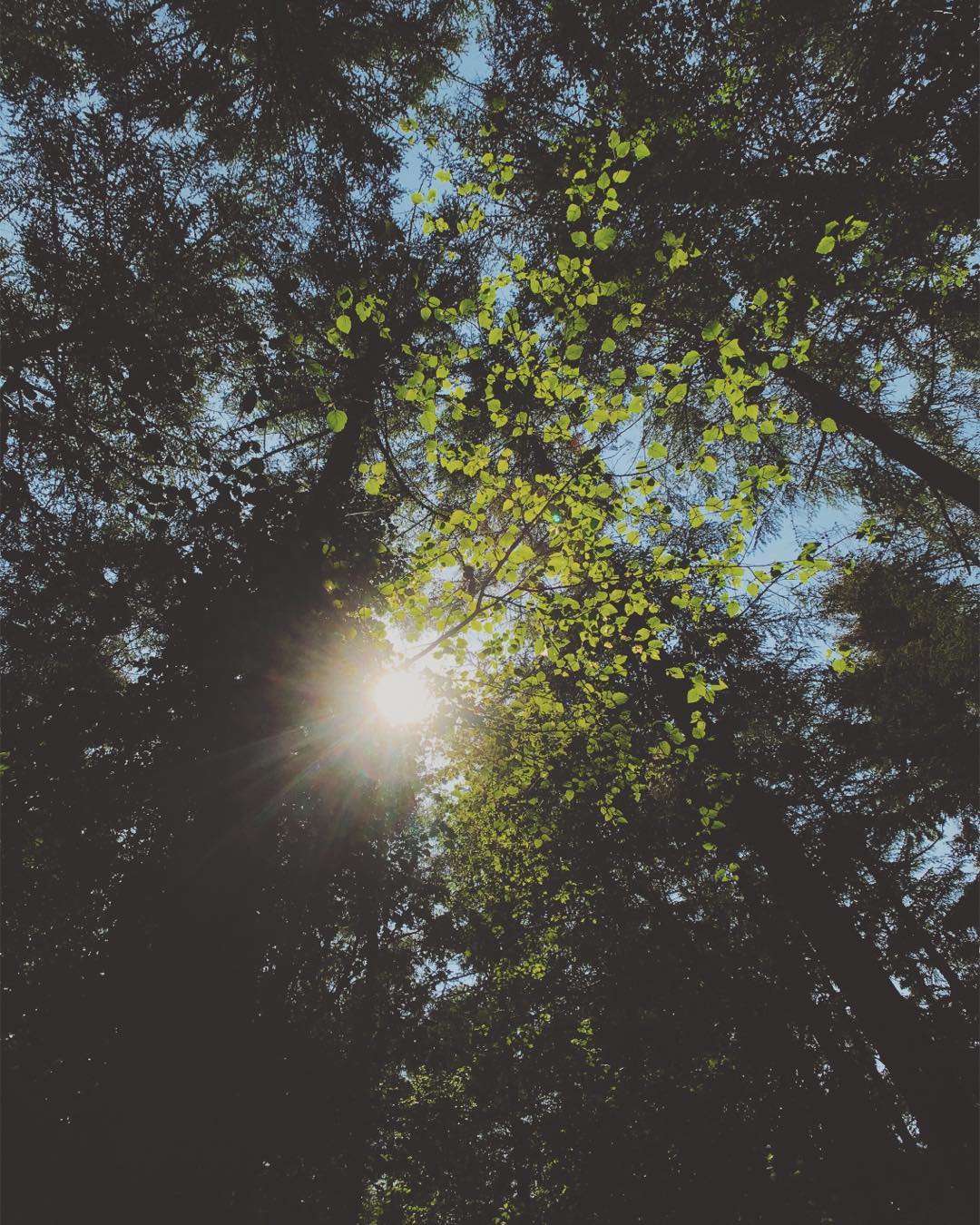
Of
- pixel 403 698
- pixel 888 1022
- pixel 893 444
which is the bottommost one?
pixel 888 1022

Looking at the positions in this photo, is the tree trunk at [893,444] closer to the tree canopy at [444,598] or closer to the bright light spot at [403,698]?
the tree canopy at [444,598]

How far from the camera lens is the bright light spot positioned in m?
6.99

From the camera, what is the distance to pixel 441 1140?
6.41 metres

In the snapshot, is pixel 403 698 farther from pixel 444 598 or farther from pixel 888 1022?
pixel 888 1022

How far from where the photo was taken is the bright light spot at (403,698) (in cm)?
699

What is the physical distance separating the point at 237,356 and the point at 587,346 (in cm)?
507

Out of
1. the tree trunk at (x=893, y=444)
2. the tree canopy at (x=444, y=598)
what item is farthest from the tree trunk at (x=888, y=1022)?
the tree trunk at (x=893, y=444)

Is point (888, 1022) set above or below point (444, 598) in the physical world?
below

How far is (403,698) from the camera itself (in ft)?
24.2

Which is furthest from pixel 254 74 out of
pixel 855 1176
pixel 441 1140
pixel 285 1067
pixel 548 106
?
pixel 855 1176

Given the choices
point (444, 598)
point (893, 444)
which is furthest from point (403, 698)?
point (893, 444)

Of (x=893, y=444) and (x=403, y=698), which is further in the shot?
(x=403, y=698)

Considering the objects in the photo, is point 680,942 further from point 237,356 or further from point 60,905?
point 237,356

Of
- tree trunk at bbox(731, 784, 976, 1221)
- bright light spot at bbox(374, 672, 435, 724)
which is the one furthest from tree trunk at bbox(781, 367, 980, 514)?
bright light spot at bbox(374, 672, 435, 724)
